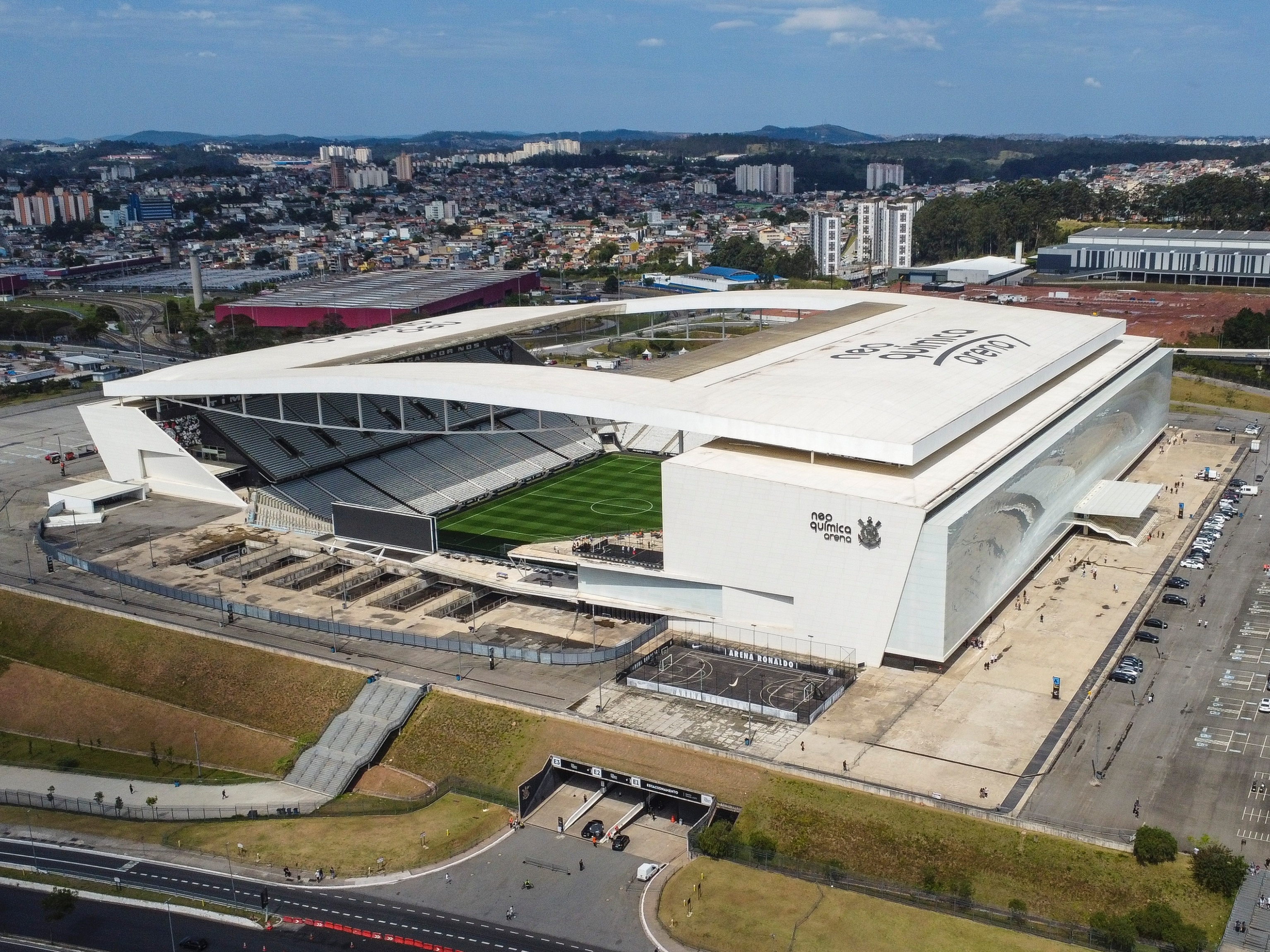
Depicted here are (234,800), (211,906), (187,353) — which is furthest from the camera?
(187,353)

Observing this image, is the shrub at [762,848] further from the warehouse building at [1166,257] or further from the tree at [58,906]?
the warehouse building at [1166,257]

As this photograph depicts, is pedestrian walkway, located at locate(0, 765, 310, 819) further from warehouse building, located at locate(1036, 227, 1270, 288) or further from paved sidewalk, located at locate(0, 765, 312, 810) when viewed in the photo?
warehouse building, located at locate(1036, 227, 1270, 288)

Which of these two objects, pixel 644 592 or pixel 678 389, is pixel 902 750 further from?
pixel 678 389

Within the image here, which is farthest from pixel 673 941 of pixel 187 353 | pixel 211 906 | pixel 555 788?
pixel 187 353

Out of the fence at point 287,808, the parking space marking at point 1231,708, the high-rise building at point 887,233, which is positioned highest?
the high-rise building at point 887,233

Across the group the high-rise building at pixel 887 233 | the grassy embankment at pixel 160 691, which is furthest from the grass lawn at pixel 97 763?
the high-rise building at pixel 887 233

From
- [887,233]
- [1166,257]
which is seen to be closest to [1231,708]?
[1166,257]

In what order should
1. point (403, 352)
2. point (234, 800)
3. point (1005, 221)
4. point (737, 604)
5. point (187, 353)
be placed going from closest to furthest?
point (234, 800) < point (737, 604) < point (403, 352) < point (187, 353) < point (1005, 221)
